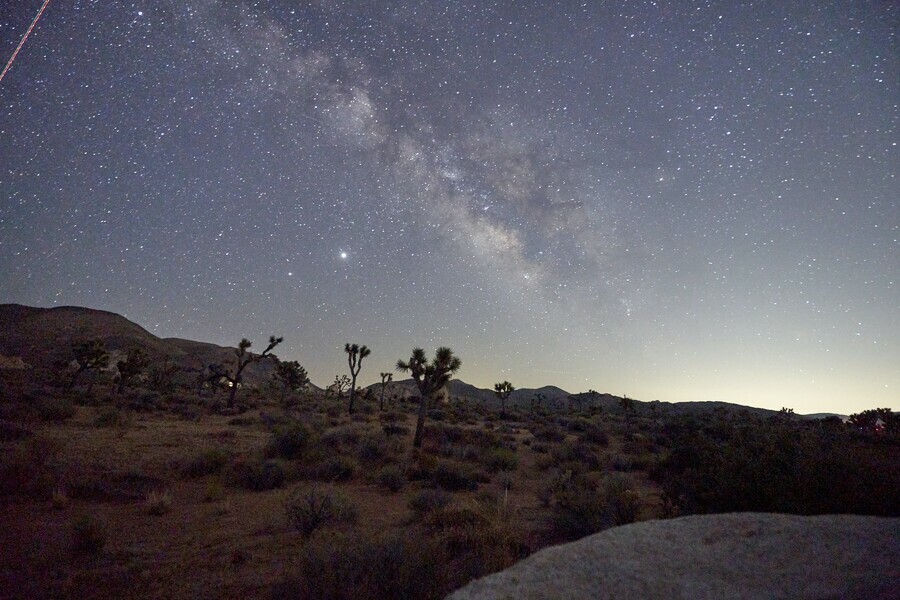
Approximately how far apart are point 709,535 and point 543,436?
75.2ft

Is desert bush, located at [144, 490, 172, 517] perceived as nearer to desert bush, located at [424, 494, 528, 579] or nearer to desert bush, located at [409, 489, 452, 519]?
desert bush, located at [409, 489, 452, 519]

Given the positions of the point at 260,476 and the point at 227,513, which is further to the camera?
the point at 260,476

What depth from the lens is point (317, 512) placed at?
808cm

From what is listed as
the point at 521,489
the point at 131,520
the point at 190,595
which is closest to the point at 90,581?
the point at 190,595

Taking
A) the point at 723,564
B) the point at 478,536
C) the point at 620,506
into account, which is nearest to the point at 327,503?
the point at 478,536

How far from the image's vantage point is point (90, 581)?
573cm

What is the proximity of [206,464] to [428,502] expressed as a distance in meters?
8.10

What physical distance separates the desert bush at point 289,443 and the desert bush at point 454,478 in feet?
18.5

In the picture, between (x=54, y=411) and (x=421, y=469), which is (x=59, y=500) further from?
(x=54, y=411)

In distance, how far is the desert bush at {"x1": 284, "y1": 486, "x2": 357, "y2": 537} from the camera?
25.8 feet

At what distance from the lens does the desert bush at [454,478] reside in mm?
12305

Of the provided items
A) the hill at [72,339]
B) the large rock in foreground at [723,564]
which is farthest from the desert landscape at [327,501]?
the hill at [72,339]

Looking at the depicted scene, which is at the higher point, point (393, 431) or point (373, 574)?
point (373, 574)

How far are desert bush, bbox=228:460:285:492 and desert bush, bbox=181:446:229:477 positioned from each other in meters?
0.94
